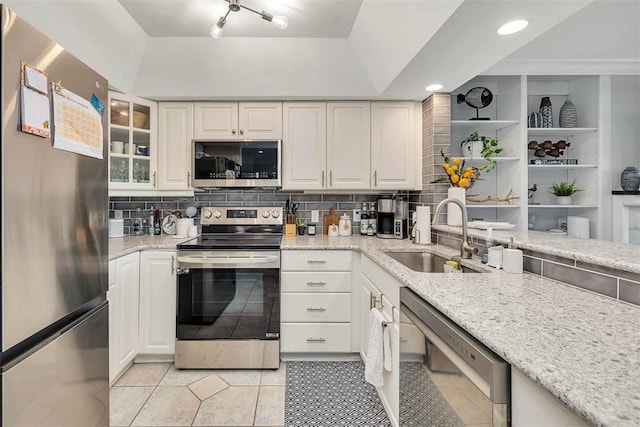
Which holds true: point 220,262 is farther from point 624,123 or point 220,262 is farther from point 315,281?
point 624,123

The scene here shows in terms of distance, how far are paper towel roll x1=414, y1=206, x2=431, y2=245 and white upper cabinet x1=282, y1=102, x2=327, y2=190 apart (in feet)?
2.81

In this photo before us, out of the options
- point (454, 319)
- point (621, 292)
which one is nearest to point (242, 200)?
point (454, 319)

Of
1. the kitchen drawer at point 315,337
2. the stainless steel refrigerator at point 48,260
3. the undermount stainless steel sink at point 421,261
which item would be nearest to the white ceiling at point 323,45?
the stainless steel refrigerator at point 48,260

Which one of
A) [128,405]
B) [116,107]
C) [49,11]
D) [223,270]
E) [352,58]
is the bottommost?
[128,405]

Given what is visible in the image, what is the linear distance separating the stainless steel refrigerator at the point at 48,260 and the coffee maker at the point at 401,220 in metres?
2.19

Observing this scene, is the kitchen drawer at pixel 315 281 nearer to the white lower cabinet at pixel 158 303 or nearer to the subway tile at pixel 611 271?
the white lower cabinet at pixel 158 303

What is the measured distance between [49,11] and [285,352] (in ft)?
8.22

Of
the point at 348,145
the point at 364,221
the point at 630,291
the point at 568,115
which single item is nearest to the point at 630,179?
the point at 568,115

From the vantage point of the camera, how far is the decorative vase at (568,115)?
305 cm

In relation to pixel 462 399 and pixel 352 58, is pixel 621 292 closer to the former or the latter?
pixel 462 399

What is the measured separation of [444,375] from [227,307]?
170cm

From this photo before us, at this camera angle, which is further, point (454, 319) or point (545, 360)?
point (454, 319)

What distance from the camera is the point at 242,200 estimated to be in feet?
9.76

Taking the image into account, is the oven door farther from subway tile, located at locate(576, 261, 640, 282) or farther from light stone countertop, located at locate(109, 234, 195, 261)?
subway tile, located at locate(576, 261, 640, 282)
